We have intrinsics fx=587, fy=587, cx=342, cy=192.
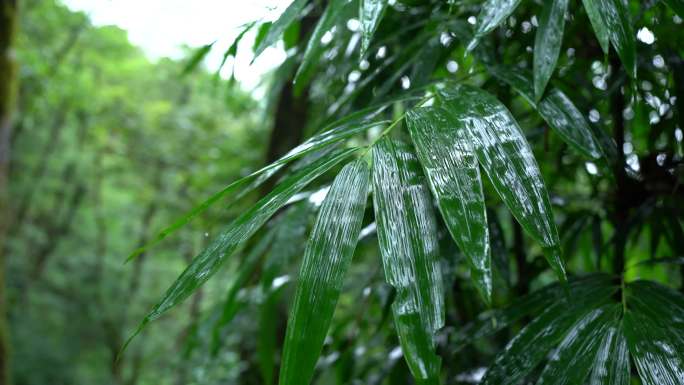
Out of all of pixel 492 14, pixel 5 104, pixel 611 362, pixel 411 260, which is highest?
pixel 5 104

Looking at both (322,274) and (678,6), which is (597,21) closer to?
(678,6)

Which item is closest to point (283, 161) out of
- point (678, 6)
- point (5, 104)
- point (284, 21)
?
point (284, 21)

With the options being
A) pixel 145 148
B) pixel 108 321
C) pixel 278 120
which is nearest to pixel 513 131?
pixel 278 120

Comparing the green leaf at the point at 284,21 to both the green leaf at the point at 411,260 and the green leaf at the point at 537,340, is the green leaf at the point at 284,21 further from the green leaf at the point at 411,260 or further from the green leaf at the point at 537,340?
the green leaf at the point at 537,340

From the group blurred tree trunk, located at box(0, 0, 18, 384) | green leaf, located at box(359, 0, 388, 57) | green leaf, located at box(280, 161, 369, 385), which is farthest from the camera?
blurred tree trunk, located at box(0, 0, 18, 384)

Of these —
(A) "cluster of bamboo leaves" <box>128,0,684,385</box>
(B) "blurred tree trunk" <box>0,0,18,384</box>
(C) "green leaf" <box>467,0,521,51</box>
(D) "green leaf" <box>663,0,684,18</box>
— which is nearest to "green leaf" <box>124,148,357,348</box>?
(A) "cluster of bamboo leaves" <box>128,0,684,385</box>

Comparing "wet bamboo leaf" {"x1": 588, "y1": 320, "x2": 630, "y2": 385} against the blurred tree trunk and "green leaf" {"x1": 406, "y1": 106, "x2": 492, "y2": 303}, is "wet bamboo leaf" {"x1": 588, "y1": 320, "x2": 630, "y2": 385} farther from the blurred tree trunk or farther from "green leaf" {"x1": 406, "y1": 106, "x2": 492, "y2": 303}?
the blurred tree trunk
